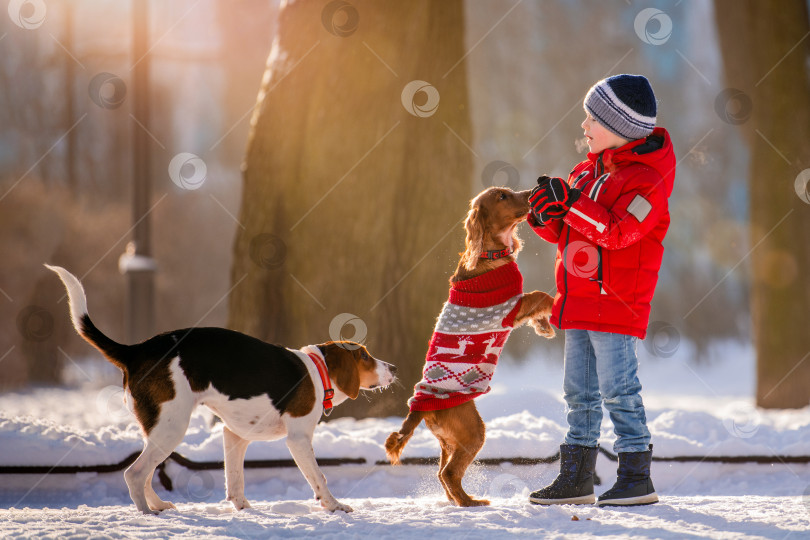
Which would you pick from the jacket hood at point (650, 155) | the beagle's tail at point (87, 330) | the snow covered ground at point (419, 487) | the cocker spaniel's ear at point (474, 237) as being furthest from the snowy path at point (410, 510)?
the jacket hood at point (650, 155)

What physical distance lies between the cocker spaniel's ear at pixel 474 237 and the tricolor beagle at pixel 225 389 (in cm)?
92

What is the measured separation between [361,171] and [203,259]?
10222 mm

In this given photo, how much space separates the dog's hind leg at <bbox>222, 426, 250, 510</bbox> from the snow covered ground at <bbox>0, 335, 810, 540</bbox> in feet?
0.41

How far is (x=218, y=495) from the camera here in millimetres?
4898

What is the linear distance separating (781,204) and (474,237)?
16.5ft

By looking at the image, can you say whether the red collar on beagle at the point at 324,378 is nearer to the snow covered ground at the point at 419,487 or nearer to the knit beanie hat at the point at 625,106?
the snow covered ground at the point at 419,487

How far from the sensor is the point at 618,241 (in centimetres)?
373

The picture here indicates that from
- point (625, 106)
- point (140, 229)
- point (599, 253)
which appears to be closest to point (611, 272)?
point (599, 253)

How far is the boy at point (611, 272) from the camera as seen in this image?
148 inches

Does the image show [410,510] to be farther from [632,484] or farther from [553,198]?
[553,198]

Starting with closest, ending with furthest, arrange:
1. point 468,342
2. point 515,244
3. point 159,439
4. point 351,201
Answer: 1. point 159,439
2. point 468,342
3. point 515,244
4. point 351,201

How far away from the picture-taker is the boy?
3764mm

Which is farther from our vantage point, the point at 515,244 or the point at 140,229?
the point at 140,229

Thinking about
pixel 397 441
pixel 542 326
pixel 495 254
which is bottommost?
pixel 397 441
